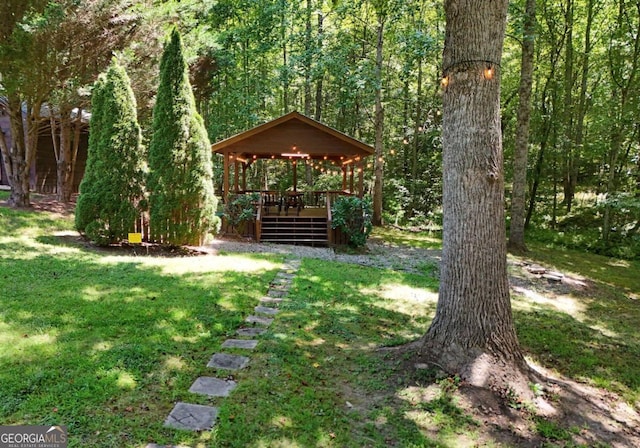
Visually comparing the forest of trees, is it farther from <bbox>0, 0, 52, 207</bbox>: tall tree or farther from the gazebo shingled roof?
the gazebo shingled roof

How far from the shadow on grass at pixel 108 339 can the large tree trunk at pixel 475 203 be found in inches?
84.9

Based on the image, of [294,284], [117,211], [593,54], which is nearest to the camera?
[294,284]

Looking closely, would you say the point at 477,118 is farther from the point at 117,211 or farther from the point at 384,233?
the point at 384,233

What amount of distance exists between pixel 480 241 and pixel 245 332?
2.58 metres

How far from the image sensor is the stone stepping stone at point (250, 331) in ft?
13.9

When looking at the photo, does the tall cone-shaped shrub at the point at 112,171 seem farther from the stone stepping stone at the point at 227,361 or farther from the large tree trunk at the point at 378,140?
the large tree trunk at the point at 378,140

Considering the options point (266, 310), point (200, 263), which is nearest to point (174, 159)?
point (200, 263)

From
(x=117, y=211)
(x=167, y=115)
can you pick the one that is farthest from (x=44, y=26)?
(x=117, y=211)

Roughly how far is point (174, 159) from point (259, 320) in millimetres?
4853

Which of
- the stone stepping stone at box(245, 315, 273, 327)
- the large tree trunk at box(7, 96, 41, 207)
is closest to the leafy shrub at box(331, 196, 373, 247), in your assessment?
the stone stepping stone at box(245, 315, 273, 327)

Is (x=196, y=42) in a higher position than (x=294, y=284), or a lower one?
higher

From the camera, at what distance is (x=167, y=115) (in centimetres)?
816

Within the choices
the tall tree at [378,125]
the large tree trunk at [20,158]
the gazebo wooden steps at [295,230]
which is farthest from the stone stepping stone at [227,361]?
the tall tree at [378,125]

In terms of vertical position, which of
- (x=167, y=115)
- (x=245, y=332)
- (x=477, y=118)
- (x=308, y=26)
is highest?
(x=308, y=26)
